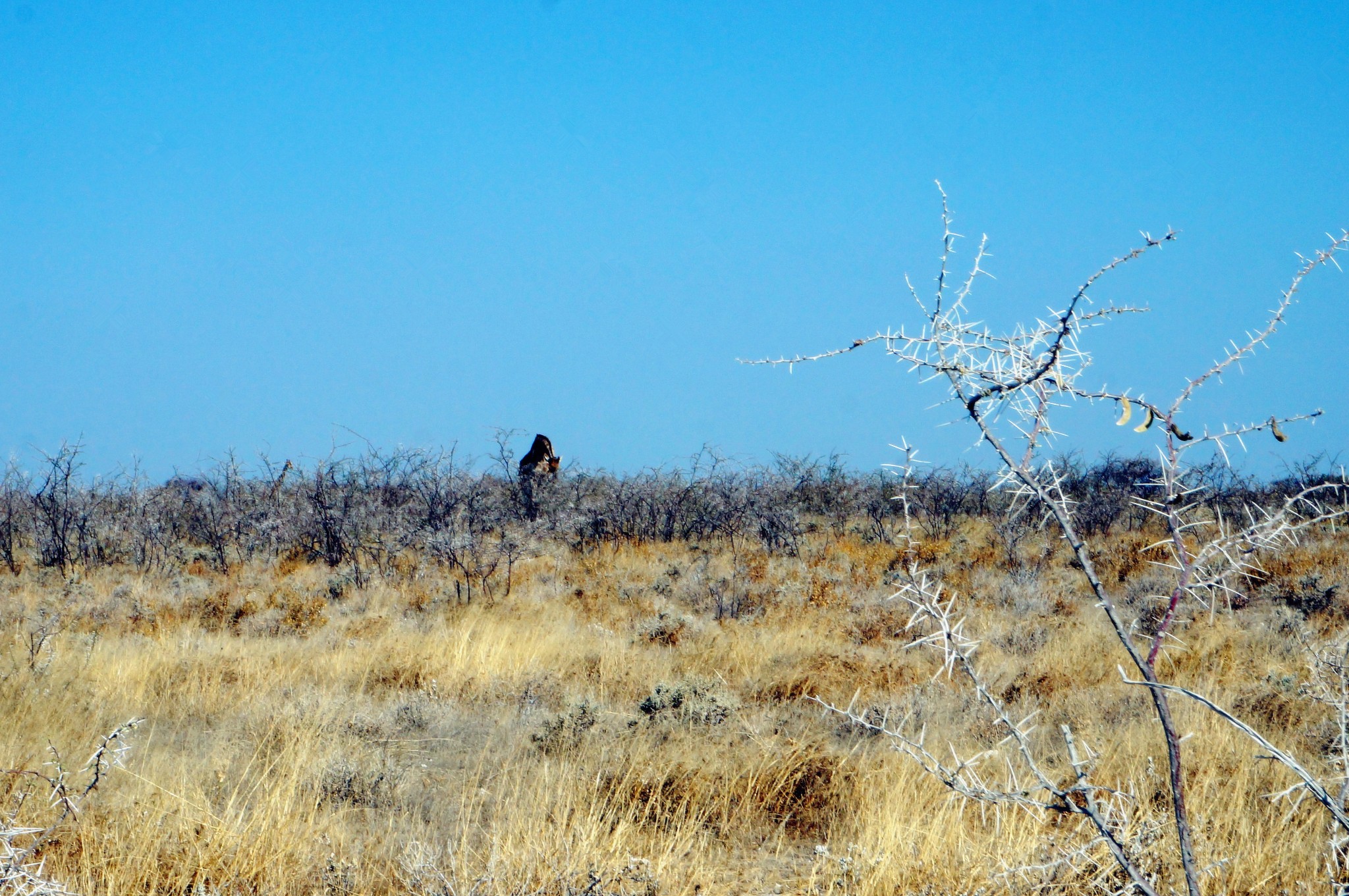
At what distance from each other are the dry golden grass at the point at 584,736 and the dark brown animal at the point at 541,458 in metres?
10.1

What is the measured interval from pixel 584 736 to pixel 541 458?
52.2 ft

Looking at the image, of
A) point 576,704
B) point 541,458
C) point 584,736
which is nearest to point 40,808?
point 584,736

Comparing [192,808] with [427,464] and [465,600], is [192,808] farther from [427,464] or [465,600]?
[427,464]

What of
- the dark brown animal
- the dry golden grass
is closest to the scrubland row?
the dry golden grass

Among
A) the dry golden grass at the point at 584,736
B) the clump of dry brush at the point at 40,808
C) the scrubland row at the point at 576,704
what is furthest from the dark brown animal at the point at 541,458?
the clump of dry brush at the point at 40,808

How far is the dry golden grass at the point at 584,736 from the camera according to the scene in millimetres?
3455

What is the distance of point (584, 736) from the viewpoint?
17.4 ft

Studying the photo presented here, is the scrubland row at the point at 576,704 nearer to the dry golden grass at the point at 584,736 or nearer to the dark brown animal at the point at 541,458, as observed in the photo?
the dry golden grass at the point at 584,736

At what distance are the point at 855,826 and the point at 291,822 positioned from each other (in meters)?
2.33

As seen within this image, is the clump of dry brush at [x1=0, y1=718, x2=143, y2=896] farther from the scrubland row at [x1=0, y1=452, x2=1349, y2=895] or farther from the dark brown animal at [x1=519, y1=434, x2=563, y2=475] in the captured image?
the dark brown animal at [x1=519, y1=434, x2=563, y2=475]

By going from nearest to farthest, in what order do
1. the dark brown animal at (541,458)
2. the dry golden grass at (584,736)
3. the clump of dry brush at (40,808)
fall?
1. the clump of dry brush at (40,808)
2. the dry golden grass at (584,736)
3. the dark brown animal at (541,458)

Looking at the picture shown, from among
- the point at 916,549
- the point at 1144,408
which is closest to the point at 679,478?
the point at 916,549

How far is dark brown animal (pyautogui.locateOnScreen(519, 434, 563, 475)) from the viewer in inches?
810

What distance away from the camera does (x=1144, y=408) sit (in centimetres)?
196
